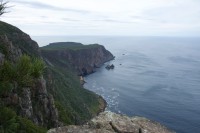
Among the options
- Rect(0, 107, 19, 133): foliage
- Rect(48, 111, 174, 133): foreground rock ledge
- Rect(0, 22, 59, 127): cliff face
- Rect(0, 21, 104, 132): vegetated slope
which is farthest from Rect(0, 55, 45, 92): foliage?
A: Rect(0, 22, 59, 127): cliff face

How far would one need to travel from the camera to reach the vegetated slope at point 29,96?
1797 cm

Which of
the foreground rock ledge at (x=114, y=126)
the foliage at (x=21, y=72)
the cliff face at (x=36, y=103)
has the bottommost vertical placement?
the cliff face at (x=36, y=103)

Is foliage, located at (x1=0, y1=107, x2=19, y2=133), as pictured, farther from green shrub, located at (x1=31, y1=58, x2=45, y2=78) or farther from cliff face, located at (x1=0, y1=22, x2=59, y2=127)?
cliff face, located at (x1=0, y1=22, x2=59, y2=127)

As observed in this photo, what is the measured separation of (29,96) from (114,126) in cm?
4391

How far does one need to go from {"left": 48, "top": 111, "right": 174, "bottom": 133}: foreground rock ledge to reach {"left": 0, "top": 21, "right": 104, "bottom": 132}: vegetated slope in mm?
3760

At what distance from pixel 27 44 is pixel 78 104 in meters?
37.2

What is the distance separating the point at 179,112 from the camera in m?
139

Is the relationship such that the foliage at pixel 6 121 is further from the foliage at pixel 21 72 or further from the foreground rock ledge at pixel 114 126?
the foreground rock ledge at pixel 114 126

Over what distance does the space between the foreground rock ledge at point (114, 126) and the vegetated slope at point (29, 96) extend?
376 centimetres

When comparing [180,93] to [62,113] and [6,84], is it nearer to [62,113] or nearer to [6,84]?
[62,113]

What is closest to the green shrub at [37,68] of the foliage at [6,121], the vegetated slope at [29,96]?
the vegetated slope at [29,96]

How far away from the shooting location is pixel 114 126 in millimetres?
19297

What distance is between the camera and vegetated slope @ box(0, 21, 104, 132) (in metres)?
18.0

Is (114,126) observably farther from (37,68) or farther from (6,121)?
(6,121)
